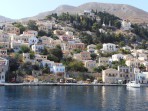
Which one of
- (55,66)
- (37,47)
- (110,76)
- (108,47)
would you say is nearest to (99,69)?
(110,76)

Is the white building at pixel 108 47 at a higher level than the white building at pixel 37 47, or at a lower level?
higher

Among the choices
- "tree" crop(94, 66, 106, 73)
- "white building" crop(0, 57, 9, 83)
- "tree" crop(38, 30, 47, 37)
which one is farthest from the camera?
"tree" crop(38, 30, 47, 37)

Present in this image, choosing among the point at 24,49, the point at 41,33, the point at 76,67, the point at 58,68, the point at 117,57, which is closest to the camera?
the point at 58,68

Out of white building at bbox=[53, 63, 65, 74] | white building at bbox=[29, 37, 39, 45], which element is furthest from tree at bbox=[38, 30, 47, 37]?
white building at bbox=[53, 63, 65, 74]

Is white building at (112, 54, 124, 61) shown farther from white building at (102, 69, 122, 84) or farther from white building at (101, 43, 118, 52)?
white building at (102, 69, 122, 84)

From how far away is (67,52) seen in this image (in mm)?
70562

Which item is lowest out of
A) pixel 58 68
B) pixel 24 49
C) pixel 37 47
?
pixel 58 68

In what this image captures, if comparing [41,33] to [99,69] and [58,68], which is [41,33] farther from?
[58,68]

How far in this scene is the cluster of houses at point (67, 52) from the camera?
6160cm

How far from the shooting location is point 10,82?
2218 inches

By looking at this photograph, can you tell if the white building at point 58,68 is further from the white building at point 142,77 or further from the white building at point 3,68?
the white building at point 142,77

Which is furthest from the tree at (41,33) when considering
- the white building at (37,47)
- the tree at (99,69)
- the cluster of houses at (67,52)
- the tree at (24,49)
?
the tree at (99,69)

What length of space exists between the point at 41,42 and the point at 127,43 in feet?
77.3

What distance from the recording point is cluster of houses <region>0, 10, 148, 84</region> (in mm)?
61597
